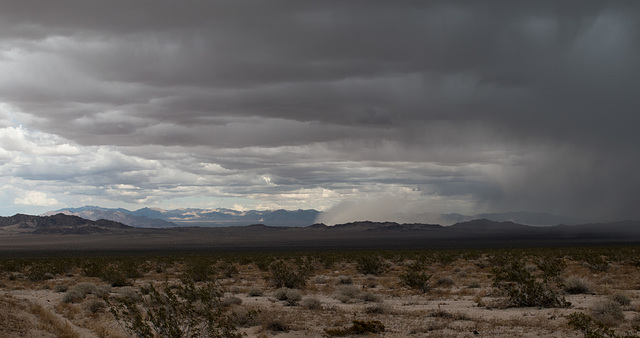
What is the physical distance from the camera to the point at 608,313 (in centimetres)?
1805

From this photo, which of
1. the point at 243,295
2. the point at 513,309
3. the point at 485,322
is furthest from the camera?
the point at 243,295

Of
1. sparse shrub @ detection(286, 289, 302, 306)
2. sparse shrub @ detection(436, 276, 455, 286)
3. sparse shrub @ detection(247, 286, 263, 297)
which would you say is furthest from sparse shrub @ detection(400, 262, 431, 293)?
sparse shrub @ detection(247, 286, 263, 297)

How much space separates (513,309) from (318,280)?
17687 millimetres

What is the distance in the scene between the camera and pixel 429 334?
17234mm

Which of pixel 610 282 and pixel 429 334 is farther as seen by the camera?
pixel 610 282

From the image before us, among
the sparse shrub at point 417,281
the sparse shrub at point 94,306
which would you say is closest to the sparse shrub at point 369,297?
the sparse shrub at point 417,281

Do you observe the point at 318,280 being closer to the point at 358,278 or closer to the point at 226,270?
the point at 358,278

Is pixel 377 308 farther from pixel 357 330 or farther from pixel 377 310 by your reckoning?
pixel 357 330

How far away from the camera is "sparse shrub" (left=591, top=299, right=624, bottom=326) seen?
17456 millimetres

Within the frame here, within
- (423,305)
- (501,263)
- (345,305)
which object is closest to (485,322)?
(423,305)

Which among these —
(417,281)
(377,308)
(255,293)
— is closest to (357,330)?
(377,308)

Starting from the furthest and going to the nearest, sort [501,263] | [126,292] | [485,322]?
[501,263] → [126,292] → [485,322]

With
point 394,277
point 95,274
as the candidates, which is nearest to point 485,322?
point 394,277

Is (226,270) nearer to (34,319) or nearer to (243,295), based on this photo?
(243,295)
